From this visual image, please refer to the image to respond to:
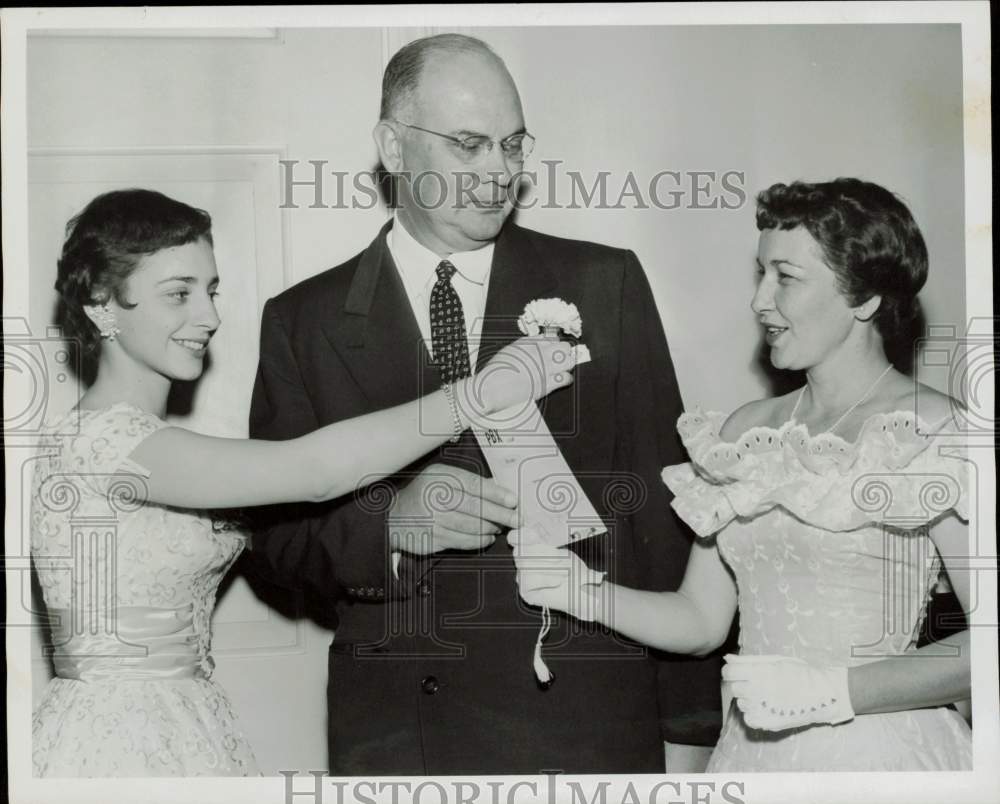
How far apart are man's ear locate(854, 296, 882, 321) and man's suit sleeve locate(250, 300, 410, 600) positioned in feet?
3.49

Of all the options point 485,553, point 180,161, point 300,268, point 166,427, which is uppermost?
point 180,161

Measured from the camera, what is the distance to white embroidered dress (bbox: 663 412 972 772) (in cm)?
239

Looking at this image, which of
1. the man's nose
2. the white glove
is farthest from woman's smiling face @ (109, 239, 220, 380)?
the white glove

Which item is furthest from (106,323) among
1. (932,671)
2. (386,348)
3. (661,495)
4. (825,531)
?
(932,671)

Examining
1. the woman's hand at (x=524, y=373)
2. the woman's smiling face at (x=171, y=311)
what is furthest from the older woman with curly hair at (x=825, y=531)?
the woman's smiling face at (x=171, y=311)

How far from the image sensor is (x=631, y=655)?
99.2 inches

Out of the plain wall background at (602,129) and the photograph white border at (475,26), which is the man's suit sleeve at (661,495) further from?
the photograph white border at (475,26)

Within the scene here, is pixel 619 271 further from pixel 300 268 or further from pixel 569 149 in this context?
pixel 300 268

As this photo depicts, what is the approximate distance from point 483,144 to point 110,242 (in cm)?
83

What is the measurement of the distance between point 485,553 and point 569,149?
2.97ft

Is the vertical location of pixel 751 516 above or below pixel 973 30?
below

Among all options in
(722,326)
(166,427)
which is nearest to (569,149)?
(722,326)

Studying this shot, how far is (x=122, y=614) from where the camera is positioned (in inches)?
99.8

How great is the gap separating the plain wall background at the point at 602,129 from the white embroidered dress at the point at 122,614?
101mm
